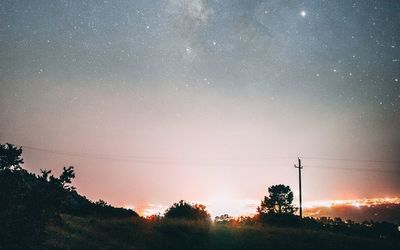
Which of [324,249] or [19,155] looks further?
[324,249]

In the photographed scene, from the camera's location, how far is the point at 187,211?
38.9 m

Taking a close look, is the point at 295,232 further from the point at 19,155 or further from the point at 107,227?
the point at 19,155

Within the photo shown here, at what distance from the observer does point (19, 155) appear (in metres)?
11.9

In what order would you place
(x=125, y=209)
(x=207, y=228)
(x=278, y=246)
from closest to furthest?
→ 1. (x=278, y=246)
2. (x=207, y=228)
3. (x=125, y=209)

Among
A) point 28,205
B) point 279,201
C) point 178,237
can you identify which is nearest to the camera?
point 28,205

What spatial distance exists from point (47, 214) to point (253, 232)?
2591cm

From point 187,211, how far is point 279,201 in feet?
106

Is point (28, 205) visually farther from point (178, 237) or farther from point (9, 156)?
point (178, 237)

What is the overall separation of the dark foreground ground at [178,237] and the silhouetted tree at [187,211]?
264 inches

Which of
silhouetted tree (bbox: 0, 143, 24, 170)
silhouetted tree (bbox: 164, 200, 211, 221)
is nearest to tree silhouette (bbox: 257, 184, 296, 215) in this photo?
silhouetted tree (bbox: 164, 200, 211, 221)

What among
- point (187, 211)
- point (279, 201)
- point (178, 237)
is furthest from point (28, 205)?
point (279, 201)

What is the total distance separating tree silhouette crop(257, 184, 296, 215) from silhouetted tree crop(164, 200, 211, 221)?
29.3 meters

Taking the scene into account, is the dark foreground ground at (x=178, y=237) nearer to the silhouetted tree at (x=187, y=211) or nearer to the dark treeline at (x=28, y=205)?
the silhouetted tree at (x=187, y=211)

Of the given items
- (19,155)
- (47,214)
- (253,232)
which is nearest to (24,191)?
(47,214)
